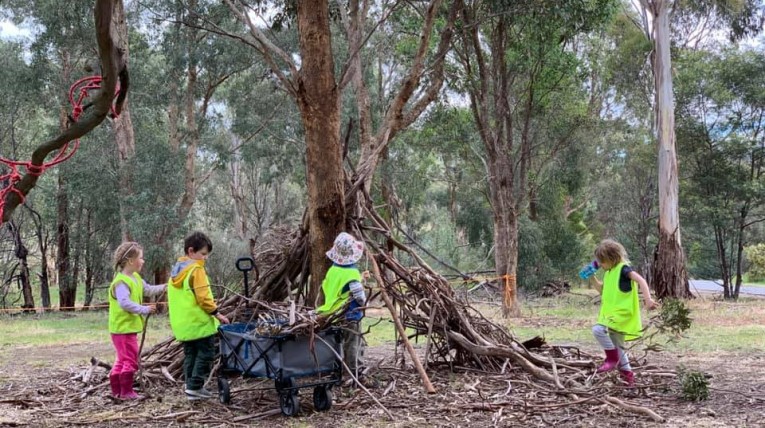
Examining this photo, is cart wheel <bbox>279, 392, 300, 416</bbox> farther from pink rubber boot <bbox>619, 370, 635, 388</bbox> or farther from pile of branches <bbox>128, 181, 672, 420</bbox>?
pink rubber boot <bbox>619, 370, 635, 388</bbox>

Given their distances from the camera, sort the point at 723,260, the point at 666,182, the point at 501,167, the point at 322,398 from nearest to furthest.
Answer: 1. the point at 322,398
2. the point at 501,167
3. the point at 666,182
4. the point at 723,260

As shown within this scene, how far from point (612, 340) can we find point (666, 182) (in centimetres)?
1267

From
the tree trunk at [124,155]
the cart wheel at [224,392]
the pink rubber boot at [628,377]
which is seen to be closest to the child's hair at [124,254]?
the cart wheel at [224,392]

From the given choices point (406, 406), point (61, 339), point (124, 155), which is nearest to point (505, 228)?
point (61, 339)

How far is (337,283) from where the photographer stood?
544cm

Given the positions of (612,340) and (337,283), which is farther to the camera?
(612,340)

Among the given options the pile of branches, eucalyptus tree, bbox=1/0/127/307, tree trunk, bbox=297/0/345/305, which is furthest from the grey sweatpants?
eucalyptus tree, bbox=1/0/127/307

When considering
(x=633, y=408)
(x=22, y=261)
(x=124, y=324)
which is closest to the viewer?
(x=633, y=408)

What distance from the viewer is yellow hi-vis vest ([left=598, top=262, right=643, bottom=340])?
18.0 feet

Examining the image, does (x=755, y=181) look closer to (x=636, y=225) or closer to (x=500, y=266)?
(x=636, y=225)

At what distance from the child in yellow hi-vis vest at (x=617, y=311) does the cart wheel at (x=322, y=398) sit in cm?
231

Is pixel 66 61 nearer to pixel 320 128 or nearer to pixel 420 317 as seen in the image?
pixel 320 128

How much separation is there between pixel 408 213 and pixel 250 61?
1250 centimetres

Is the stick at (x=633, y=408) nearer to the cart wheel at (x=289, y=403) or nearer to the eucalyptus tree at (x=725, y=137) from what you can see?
the cart wheel at (x=289, y=403)
